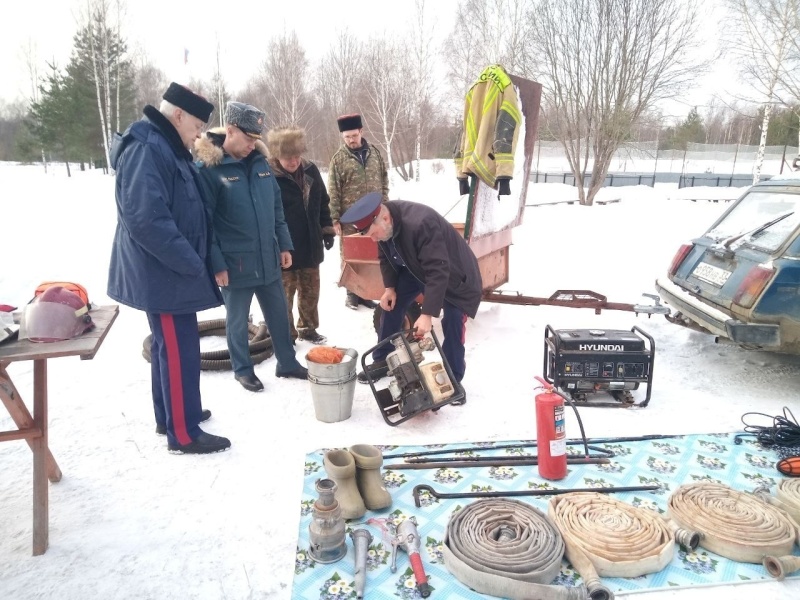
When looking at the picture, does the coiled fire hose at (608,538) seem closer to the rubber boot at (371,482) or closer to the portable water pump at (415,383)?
the rubber boot at (371,482)

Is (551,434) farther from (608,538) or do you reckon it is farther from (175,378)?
(175,378)

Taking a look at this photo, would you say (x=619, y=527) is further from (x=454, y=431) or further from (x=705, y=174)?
(x=705, y=174)

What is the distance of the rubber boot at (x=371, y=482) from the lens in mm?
2607

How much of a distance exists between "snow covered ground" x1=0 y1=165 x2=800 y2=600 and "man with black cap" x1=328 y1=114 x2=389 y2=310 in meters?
1.27

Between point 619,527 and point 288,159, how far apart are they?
11.8ft

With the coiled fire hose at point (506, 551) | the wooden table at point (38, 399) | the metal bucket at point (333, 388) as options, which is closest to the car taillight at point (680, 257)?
the metal bucket at point (333, 388)

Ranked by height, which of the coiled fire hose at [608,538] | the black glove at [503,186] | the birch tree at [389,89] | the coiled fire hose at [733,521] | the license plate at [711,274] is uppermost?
the birch tree at [389,89]

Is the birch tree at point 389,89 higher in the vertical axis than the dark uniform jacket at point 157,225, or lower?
higher

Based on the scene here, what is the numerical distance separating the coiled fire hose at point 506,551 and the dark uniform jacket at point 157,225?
1843mm

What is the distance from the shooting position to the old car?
3633 millimetres

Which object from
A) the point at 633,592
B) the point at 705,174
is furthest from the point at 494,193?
the point at 705,174

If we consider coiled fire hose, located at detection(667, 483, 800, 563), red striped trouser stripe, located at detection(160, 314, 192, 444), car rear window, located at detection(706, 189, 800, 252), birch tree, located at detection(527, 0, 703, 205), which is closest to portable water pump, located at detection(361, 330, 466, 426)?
red striped trouser stripe, located at detection(160, 314, 192, 444)

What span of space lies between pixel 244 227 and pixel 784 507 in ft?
11.3

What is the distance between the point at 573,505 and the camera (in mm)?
2539
